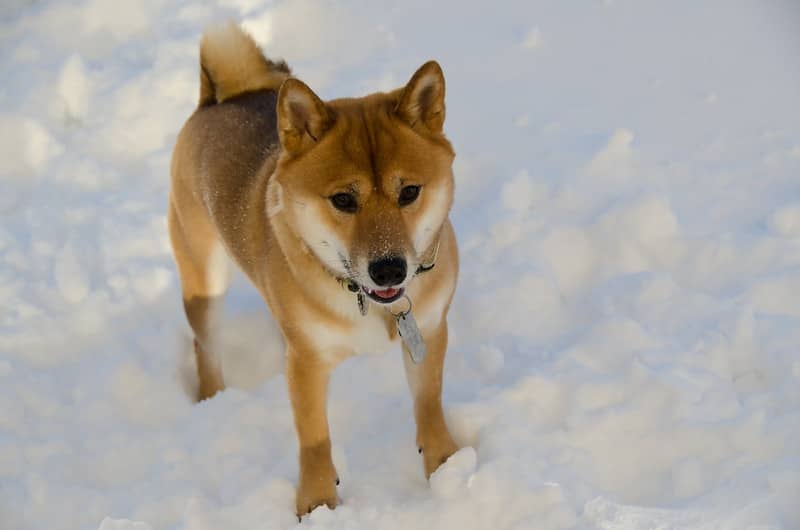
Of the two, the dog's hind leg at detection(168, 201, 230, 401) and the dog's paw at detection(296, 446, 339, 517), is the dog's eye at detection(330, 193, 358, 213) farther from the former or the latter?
the dog's hind leg at detection(168, 201, 230, 401)

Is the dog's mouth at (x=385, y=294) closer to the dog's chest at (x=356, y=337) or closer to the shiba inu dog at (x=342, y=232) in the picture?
the shiba inu dog at (x=342, y=232)

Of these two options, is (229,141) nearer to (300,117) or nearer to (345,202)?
(300,117)

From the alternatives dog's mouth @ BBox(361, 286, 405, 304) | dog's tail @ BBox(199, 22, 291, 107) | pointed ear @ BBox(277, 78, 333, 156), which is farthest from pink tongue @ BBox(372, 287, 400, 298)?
dog's tail @ BBox(199, 22, 291, 107)

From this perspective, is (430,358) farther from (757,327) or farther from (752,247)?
(752,247)

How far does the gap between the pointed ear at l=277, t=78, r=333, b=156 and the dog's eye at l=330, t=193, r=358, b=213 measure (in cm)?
20

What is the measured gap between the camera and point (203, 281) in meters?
3.38

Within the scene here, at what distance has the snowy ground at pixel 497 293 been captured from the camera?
275cm

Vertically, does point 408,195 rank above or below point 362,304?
above

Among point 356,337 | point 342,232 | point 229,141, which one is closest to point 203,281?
point 229,141

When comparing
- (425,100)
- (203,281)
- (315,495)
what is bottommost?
(315,495)

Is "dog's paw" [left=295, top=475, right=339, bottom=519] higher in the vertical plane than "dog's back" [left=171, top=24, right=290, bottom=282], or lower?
lower

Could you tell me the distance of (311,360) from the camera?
8.70 feet

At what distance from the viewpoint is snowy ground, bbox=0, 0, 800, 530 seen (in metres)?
2.75

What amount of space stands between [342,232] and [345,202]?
3.6 inches
